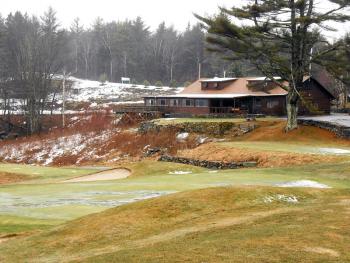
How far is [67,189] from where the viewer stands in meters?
25.6

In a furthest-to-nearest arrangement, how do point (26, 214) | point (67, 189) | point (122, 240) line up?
point (67, 189)
point (26, 214)
point (122, 240)

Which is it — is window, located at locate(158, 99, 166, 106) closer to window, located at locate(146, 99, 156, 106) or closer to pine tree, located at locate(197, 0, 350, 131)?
window, located at locate(146, 99, 156, 106)

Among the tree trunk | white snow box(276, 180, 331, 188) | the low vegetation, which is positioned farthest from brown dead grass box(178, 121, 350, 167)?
white snow box(276, 180, 331, 188)

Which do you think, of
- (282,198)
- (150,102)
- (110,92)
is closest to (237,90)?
(150,102)

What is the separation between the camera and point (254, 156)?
38156 mm

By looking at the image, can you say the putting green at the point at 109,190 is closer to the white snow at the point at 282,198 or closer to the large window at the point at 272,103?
the white snow at the point at 282,198

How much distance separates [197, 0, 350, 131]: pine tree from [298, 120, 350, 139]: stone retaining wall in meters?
2.31

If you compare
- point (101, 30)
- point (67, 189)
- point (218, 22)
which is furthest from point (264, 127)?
point (101, 30)

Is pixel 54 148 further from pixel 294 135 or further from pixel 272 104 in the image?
pixel 294 135

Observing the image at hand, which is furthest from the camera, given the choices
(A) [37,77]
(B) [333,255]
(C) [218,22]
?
(A) [37,77]

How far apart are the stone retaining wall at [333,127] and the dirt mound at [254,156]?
12.2m

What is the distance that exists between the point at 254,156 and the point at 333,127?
47.2ft

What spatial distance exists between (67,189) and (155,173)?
972 centimetres

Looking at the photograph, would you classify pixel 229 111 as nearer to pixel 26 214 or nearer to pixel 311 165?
pixel 311 165
